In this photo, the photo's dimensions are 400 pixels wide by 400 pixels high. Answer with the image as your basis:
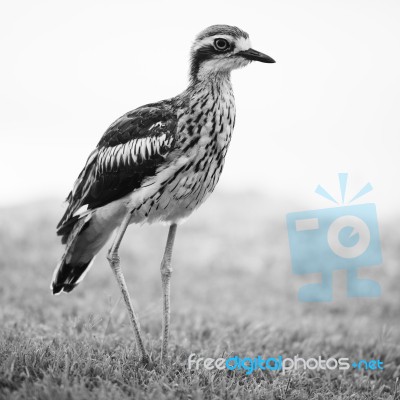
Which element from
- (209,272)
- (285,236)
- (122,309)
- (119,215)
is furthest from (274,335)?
(285,236)

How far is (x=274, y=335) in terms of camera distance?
18.4ft

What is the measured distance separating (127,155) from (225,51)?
1.18 metres

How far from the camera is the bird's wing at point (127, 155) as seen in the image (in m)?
4.06

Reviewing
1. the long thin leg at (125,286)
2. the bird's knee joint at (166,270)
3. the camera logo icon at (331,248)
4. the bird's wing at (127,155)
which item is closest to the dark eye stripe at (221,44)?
the bird's wing at (127,155)

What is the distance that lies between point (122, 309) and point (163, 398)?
3.09 m

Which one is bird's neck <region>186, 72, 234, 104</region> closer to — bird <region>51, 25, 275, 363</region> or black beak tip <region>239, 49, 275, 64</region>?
bird <region>51, 25, 275, 363</region>

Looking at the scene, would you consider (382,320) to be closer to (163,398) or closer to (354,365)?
(354,365)

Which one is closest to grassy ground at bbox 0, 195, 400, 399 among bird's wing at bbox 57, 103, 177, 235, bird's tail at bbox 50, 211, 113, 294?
bird's tail at bbox 50, 211, 113, 294

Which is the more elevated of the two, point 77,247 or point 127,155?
point 127,155

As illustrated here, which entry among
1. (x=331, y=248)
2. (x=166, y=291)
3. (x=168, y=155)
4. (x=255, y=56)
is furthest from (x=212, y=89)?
(x=331, y=248)

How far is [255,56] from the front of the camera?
4.21 metres

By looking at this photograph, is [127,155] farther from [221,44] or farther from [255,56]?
[255,56]

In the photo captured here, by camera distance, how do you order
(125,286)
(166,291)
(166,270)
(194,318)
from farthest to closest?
(194,318), (166,270), (166,291), (125,286)

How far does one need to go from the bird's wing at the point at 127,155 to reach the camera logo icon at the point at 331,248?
194 inches
